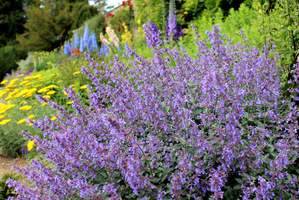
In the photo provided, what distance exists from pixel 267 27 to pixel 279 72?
628 mm

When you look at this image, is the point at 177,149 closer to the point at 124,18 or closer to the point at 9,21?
the point at 124,18

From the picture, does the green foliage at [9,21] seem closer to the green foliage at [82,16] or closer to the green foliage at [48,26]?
the green foliage at [48,26]

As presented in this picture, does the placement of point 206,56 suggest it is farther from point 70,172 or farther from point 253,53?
point 70,172

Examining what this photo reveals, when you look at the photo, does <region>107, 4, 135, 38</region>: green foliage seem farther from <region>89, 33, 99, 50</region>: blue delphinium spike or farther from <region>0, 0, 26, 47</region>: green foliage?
<region>0, 0, 26, 47</region>: green foliage

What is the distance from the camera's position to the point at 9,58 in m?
17.6

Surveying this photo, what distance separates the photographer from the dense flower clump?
172 centimetres

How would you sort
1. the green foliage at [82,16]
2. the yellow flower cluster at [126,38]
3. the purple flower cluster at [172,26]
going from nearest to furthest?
the purple flower cluster at [172,26], the yellow flower cluster at [126,38], the green foliage at [82,16]

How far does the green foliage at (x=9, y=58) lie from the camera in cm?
1656

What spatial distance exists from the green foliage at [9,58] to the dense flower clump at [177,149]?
53.2 feet

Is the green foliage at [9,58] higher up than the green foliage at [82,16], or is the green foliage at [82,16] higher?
the green foliage at [82,16]

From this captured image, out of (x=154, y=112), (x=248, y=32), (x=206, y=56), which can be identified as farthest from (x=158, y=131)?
(x=248, y=32)

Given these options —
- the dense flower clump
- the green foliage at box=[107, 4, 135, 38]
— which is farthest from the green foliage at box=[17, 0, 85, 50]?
the dense flower clump

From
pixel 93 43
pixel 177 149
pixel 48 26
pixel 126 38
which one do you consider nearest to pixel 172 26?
pixel 126 38

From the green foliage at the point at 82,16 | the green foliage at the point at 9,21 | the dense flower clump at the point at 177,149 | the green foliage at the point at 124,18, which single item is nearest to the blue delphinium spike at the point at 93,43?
the green foliage at the point at 124,18
